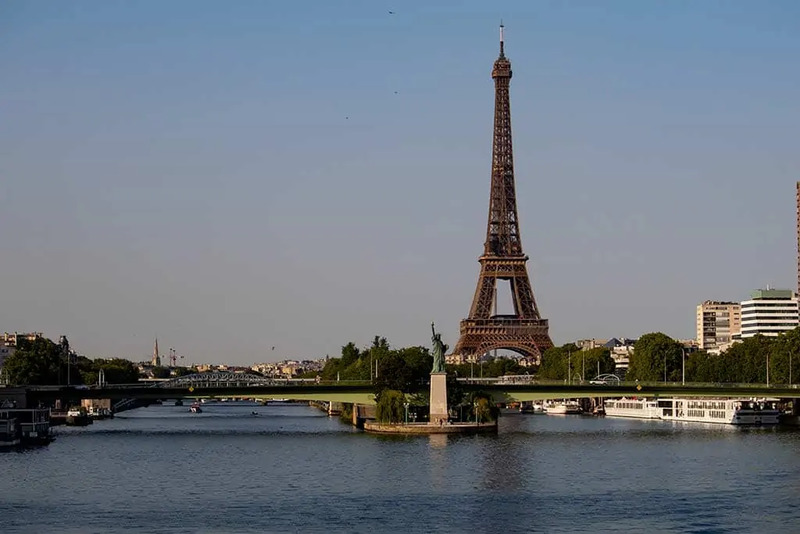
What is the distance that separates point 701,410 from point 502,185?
4707 cm

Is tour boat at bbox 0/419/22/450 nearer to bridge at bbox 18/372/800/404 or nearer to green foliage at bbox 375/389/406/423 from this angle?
bridge at bbox 18/372/800/404

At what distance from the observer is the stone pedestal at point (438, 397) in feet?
268

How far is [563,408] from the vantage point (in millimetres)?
123688

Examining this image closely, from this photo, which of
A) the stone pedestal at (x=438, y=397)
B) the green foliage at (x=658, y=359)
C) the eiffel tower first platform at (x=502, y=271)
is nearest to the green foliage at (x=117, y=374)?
the eiffel tower first platform at (x=502, y=271)

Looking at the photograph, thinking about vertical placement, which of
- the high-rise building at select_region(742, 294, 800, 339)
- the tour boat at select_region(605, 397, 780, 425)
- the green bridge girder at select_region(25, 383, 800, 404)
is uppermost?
the high-rise building at select_region(742, 294, 800, 339)

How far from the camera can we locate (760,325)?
191 m

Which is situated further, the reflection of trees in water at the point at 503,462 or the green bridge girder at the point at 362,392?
the green bridge girder at the point at 362,392

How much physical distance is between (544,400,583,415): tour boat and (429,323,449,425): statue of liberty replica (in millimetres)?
41852

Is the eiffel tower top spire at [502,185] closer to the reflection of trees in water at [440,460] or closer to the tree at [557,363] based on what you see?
the tree at [557,363]

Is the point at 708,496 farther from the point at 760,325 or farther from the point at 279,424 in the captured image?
the point at 760,325

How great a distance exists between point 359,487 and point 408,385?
34.5 meters

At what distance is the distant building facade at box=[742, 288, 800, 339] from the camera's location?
190 metres

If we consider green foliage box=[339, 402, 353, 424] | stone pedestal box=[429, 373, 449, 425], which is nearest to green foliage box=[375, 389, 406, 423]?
stone pedestal box=[429, 373, 449, 425]

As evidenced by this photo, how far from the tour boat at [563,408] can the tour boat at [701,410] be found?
14.4 ft
